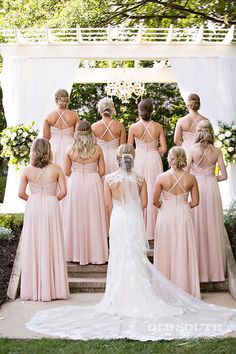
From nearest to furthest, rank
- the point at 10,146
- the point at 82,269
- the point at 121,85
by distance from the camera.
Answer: the point at 82,269
the point at 10,146
the point at 121,85

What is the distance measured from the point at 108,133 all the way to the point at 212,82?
14.5 feet

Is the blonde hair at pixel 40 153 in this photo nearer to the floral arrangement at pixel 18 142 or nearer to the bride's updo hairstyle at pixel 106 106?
the bride's updo hairstyle at pixel 106 106

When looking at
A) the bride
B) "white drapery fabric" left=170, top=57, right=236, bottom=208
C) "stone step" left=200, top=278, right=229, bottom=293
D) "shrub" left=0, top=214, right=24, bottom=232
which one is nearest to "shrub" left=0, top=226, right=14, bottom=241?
"shrub" left=0, top=214, right=24, bottom=232

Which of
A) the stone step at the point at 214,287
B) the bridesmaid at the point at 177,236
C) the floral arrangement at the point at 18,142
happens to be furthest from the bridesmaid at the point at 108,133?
the floral arrangement at the point at 18,142

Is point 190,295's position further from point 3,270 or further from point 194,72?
point 194,72

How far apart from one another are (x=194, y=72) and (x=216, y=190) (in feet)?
16.6

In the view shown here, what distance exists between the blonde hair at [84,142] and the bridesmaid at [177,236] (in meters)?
1.07

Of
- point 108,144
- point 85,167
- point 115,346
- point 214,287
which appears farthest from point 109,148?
point 115,346

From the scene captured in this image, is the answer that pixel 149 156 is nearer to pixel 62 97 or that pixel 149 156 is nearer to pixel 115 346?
pixel 62 97

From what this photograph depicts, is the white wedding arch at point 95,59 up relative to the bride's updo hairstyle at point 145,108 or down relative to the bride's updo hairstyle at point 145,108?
up

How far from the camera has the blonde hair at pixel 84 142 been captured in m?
8.69

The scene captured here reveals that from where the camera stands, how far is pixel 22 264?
852cm

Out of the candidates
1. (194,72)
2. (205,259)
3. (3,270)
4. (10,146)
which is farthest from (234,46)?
(3,270)

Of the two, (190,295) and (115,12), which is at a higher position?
(115,12)
